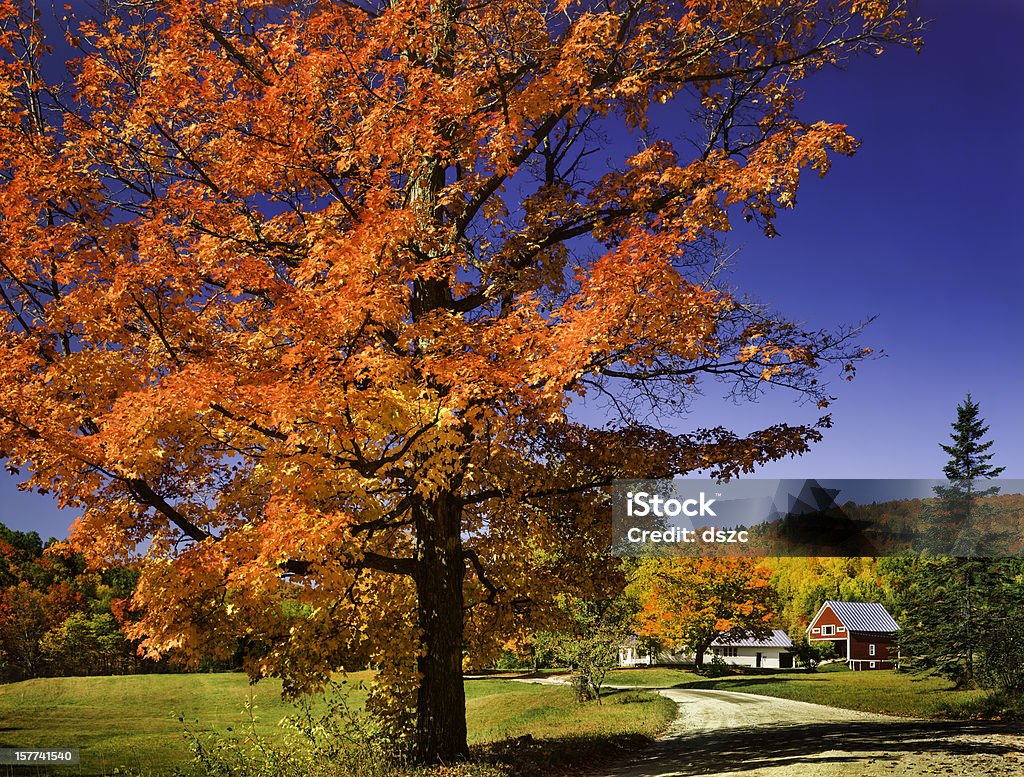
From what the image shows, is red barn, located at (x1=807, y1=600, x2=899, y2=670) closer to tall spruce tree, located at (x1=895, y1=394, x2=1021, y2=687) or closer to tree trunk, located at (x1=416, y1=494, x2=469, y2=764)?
tall spruce tree, located at (x1=895, y1=394, x2=1021, y2=687)

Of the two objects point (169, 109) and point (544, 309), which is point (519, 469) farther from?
point (169, 109)

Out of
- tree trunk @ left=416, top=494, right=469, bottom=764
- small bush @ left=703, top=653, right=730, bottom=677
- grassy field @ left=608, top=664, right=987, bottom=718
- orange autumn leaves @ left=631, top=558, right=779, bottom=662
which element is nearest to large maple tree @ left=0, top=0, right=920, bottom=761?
tree trunk @ left=416, top=494, right=469, bottom=764

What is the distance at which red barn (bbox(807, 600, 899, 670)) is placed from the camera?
78000 millimetres

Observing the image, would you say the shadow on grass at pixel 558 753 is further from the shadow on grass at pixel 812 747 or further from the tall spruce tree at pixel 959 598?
the tall spruce tree at pixel 959 598

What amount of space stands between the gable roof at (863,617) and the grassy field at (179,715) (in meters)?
41.8

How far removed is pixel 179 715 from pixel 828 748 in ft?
132

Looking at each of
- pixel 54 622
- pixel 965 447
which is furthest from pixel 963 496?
pixel 54 622

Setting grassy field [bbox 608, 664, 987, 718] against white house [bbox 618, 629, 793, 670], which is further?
white house [bbox 618, 629, 793, 670]

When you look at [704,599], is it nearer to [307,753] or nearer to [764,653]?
[764,653]

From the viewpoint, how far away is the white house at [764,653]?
82625mm

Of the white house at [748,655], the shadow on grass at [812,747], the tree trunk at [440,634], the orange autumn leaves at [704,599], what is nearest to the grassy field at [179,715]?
the tree trunk at [440,634]

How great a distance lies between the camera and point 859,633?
7856 centimetres

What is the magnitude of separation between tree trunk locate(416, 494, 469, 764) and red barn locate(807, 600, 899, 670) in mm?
74065

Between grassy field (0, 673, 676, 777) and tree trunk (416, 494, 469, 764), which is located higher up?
tree trunk (416, 494, 469, 764)
